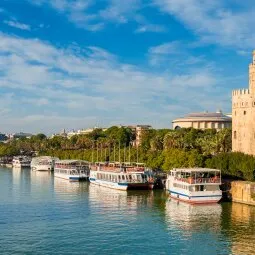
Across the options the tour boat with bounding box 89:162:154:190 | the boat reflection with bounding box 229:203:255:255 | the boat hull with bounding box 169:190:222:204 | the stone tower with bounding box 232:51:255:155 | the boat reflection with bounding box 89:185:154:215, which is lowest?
the boat reflection with bounding box 229:203:255:255

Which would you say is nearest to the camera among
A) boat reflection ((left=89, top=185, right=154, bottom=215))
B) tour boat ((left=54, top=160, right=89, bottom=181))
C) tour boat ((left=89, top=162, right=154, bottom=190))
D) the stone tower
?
boat reflection ((left=89, top=185, right=154, bottom=215))

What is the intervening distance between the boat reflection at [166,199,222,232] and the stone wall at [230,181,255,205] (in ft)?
10.9

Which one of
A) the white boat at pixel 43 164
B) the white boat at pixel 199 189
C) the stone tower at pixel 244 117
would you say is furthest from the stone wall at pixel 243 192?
the white boat at pixel 43 164

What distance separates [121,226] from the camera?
46.6 meters

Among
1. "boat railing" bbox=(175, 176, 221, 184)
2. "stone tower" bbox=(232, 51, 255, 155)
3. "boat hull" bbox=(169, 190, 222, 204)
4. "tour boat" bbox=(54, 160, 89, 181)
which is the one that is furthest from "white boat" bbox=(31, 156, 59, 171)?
"boat hull" bbox=(169, 190, 222, 204)

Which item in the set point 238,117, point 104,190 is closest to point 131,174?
point 104,190

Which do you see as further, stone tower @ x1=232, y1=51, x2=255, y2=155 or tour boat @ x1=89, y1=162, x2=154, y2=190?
stone tower @ x1=232, y1=51, x2=255, y2=155

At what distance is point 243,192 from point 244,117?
23161 millimetres

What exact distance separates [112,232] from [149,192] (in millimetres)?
30216

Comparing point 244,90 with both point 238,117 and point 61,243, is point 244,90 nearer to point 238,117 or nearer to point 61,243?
A: point 238,117

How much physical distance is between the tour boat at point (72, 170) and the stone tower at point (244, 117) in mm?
32135

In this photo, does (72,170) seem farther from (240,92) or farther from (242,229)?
(242,229)

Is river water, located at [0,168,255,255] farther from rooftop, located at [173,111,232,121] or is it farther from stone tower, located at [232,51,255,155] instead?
rooftop, located at [173,111,232,121]

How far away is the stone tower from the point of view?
77938mm
